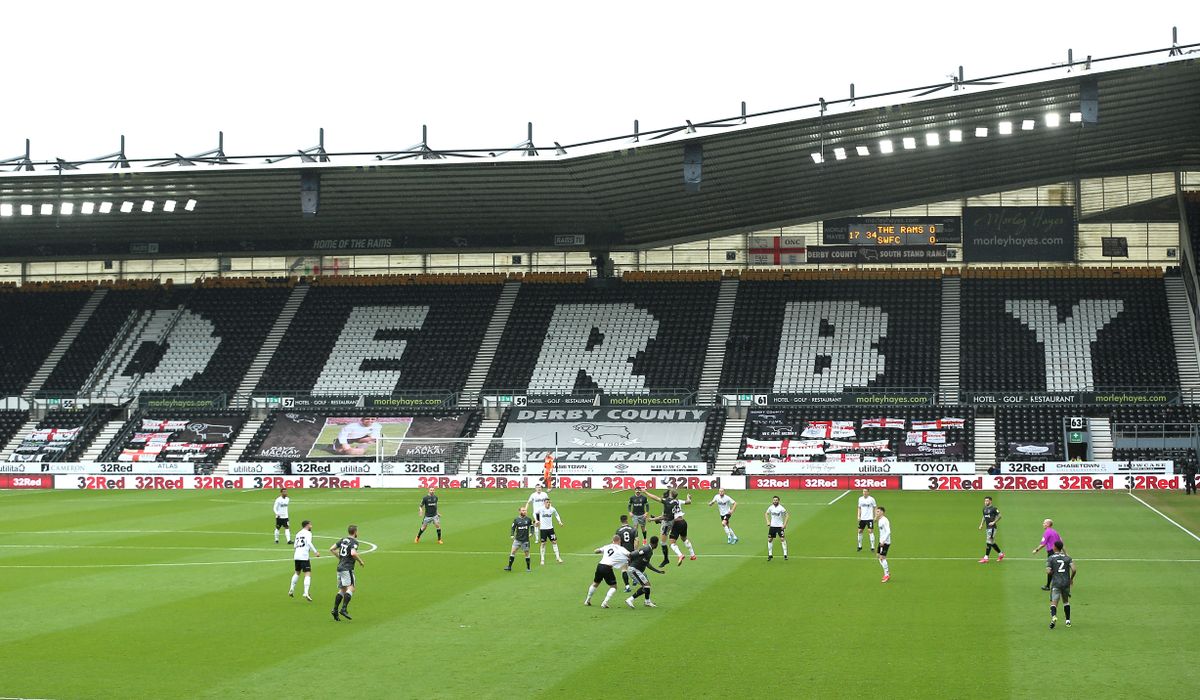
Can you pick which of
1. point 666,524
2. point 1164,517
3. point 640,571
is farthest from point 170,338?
point 640,571

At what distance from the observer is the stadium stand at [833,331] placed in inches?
2751

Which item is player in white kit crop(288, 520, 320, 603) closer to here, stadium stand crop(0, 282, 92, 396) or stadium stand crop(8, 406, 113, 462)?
stadium stand crop(8, 406, 113, 462)

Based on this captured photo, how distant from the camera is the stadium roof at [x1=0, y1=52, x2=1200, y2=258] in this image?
181 ft

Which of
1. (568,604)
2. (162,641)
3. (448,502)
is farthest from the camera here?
(448,502)

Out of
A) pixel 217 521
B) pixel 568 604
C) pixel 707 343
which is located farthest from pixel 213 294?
pixel 568 604

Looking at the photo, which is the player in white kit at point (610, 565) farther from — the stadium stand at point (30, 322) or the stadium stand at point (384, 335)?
the stadium stand at point (30, 322)

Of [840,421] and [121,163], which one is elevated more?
[121,163]

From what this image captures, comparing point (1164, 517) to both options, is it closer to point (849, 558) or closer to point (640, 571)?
point (849, 558)

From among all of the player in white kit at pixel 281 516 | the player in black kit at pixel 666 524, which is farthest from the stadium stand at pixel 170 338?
the player in black kit at pixel 666 524

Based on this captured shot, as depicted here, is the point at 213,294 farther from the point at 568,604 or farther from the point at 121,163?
the point at 568,604

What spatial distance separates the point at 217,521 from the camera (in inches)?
1693

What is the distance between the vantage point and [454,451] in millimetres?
66562

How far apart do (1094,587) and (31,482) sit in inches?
2145

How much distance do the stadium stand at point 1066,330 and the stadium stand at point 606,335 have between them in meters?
15.9
